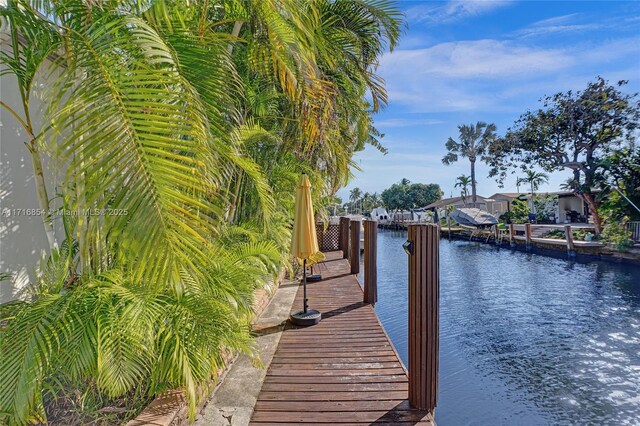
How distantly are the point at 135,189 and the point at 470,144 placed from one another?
164ft

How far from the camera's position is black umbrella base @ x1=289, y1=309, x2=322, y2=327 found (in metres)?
4.90

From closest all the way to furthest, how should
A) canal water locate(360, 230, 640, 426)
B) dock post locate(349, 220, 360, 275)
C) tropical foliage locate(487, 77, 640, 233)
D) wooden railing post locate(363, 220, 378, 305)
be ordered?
canal water locate(360, 230, 640, 426)
wooden railing post locate(363, 220, 378, 305)
dock post locate(349, 220, 360, 275)
tropical foliage locate(487, 77, 640, 233)

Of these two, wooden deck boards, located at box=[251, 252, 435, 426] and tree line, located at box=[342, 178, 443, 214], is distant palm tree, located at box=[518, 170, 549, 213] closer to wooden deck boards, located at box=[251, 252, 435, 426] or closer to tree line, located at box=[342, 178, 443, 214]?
tree line, located at box=[342, 178, 443, 214]

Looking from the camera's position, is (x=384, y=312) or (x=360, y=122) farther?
(x=384, y=312)

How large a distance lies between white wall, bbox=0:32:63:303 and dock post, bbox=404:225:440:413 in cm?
357

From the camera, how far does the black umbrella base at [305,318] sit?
16.1 ft

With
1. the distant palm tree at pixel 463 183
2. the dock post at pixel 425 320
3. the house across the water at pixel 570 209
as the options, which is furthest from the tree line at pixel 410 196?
the dock post at pixel 425 320

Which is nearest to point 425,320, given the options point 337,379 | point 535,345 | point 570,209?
point 337,379

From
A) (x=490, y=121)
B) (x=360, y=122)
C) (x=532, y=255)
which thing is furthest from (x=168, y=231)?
(x=490, y=121)

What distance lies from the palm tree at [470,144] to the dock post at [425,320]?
45742 mm

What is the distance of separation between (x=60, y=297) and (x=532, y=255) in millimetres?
22293

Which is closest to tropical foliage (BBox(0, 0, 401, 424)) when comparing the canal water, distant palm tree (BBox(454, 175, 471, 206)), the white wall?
the white wall

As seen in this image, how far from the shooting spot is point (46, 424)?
A: 217cm

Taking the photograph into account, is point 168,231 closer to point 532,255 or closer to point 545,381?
point 545,381
